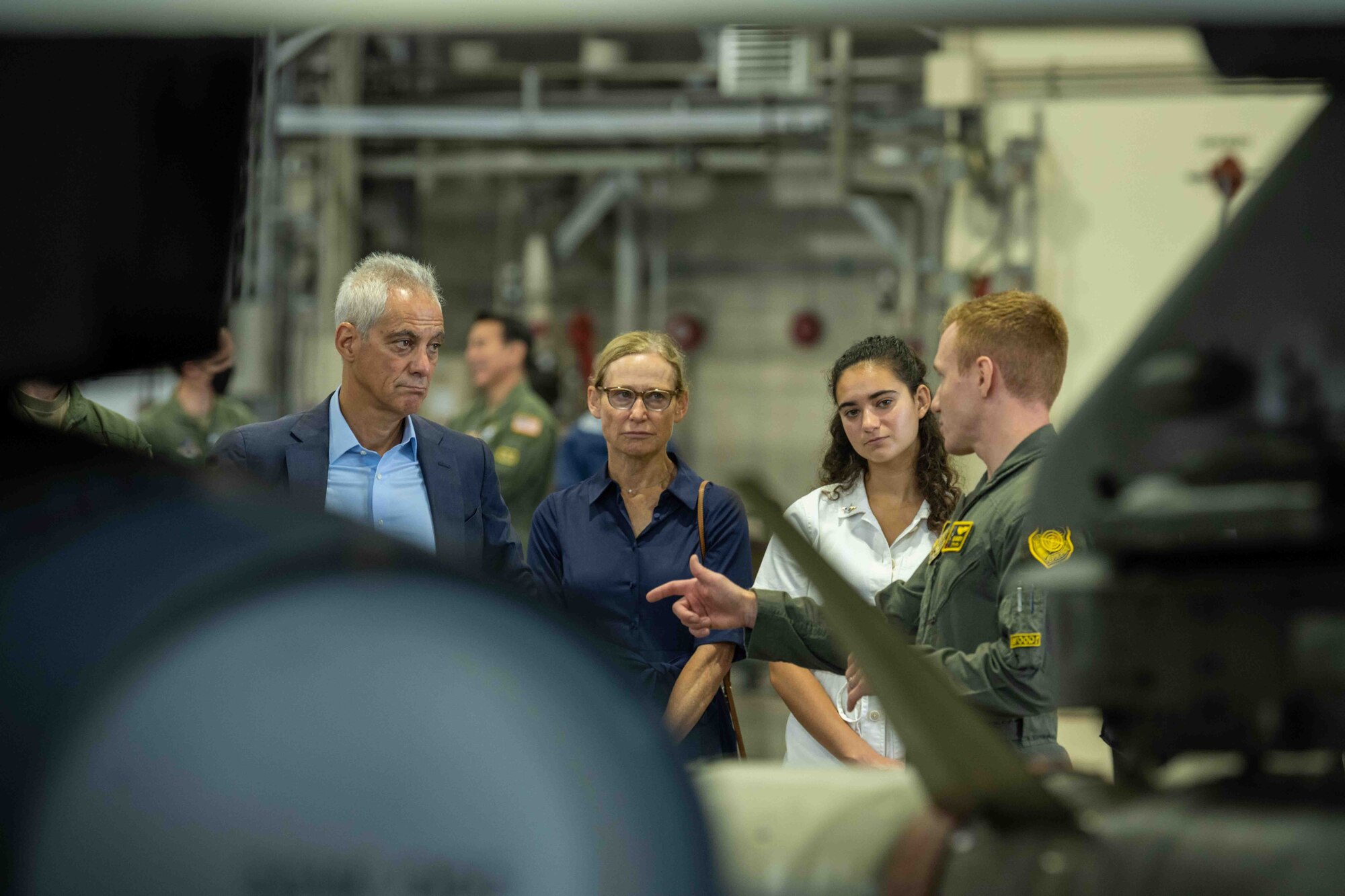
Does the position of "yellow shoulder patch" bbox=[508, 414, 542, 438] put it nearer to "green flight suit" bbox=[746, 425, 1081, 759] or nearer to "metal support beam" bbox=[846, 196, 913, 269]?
"green flight suit" bbox=[746, 425, 1081, 759]

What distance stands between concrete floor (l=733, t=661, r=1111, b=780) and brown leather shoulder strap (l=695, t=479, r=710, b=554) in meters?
0.52

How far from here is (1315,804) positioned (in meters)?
0.81

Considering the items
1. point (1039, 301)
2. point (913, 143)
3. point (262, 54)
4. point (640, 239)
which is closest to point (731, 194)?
point (640, 239)

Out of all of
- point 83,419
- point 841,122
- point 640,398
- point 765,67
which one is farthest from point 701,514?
point 765,67

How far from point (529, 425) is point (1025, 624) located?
9.12 ft

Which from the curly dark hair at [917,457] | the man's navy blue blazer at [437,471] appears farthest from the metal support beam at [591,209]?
the man's navy blue blazer at [437,471]

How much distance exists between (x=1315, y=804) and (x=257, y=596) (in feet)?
2.07

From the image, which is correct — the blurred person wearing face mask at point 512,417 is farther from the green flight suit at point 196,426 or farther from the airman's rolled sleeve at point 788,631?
the airman's rolled sleeve at point 788,631

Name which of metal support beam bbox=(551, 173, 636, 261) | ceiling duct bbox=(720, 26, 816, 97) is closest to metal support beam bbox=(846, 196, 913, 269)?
ceiling duct bbox=(720, 26, 816, 97)

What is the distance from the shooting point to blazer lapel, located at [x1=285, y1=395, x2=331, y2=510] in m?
2.26

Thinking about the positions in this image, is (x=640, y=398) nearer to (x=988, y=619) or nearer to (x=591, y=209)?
(x=988, y=619)

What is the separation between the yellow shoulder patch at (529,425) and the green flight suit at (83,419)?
7.11 ft

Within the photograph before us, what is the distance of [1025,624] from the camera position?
199cm

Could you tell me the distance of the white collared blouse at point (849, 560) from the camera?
2.75m
